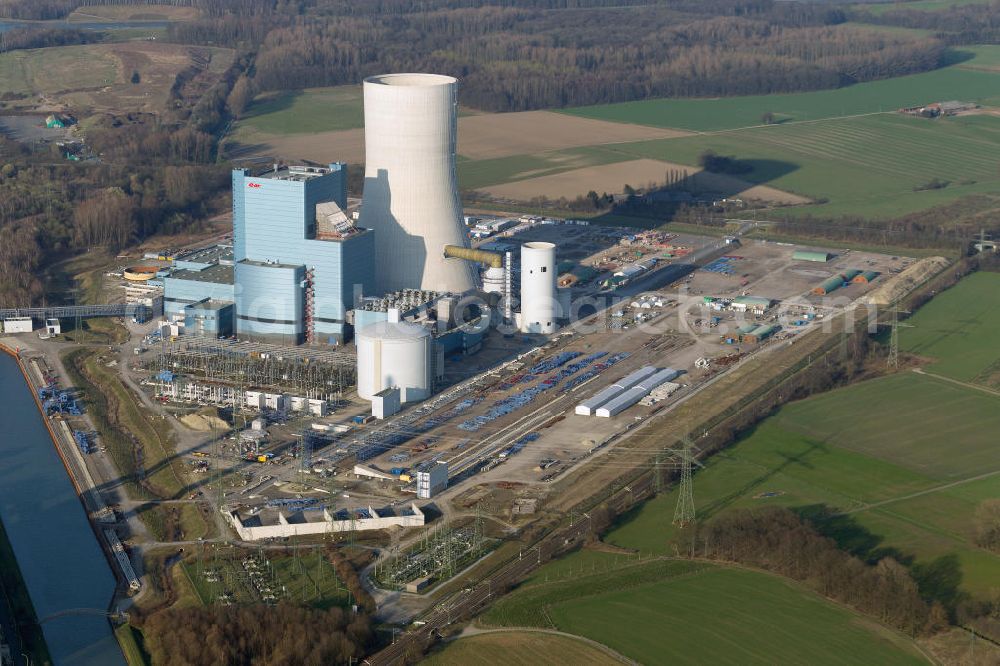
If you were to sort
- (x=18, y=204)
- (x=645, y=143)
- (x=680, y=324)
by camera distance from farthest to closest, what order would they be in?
(x=645, y=143) < (x=18, y=204) < (x=680, y=324)

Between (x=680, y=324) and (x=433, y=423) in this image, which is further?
(x=680, y=324)

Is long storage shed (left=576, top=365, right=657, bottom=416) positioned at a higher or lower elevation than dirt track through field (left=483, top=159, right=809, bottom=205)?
lower

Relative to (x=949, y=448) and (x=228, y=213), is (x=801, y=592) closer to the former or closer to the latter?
(x=949, y=448)

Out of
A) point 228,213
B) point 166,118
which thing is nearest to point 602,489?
point 228,213

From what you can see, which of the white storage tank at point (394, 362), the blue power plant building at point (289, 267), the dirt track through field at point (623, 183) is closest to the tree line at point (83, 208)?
the blue power plant building at point (289, 267)

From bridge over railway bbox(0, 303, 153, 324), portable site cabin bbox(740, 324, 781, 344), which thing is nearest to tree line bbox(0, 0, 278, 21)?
bridge over railway bbox(0, 303, 153, 324)

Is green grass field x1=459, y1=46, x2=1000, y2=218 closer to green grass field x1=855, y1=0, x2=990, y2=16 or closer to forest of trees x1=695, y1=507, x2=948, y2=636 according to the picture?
forest of trees x1=695, y1=507, x2=948, y2=636
